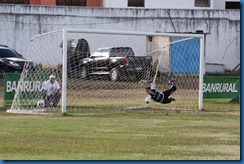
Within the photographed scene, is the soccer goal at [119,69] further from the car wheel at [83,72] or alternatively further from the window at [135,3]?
the window at [135,3]

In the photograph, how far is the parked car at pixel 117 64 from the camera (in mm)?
28375

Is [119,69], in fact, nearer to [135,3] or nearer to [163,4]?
[163,4]

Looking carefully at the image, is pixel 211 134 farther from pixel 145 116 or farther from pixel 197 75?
pixel 197 75

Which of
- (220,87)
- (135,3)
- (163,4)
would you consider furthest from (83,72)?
(135,3)

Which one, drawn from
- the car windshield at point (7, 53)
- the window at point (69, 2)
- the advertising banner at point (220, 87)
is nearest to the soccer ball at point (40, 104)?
the advertising banner at point (220, 87)

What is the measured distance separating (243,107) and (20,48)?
102ft

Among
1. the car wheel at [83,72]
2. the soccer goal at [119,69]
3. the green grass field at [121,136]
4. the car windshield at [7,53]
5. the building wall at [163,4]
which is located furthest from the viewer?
the building wall at [163,4]

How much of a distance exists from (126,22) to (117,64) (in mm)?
16307

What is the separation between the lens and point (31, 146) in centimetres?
1583

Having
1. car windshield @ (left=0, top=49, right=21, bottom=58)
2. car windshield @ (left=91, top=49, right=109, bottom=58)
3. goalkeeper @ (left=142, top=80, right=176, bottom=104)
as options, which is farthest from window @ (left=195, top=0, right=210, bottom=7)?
goalkeeper @ (left=142, top=80, right=176, bottom=104)

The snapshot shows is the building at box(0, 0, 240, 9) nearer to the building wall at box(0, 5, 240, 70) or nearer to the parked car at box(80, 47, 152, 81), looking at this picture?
the building wall at box(0, 5, 240, 70)

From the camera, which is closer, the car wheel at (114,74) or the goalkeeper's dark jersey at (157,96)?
the goalkeeper's dark jersey at (157,96)

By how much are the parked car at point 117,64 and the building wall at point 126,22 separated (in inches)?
551

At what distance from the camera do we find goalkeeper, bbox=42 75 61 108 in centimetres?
2630
